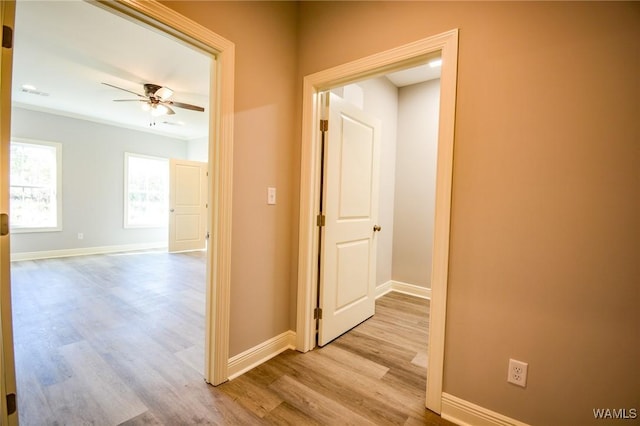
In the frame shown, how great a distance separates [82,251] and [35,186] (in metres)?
1.46

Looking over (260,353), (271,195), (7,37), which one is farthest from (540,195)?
(7,37)

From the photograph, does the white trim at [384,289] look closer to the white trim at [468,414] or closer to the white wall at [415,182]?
the white wall at [415,182]

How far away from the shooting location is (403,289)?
357cm

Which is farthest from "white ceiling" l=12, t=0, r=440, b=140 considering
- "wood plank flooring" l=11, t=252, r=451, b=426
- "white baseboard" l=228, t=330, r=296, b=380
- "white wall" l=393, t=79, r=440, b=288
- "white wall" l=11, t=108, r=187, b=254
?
"wood plank flooring" l=11, t=252, r=451, b=426

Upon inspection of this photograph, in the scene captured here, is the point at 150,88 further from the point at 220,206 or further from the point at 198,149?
the point at 198,149

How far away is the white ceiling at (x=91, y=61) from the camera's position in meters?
2.32

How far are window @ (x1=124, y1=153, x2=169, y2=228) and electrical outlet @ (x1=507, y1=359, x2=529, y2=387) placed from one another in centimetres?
716

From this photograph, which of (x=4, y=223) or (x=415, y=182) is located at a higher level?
(x=415, y=182)

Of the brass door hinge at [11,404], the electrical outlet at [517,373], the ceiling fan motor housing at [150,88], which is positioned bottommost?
the brass door hinge at [11,404]

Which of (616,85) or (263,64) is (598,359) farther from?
(263,64)

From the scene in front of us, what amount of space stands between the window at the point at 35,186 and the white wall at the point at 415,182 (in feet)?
20.7

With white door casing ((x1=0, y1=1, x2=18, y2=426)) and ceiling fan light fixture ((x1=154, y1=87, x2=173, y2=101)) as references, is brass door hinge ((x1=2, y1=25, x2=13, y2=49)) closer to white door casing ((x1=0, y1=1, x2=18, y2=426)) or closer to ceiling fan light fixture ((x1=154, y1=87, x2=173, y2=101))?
white door casing ((x1=0, y1=1, x2=18, y2=426))

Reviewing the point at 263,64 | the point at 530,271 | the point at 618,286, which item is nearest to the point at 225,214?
the point at 263,64

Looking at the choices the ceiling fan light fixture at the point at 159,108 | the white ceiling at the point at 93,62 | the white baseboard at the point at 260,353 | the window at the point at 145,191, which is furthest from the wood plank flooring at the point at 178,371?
the window at the point at 145,191
